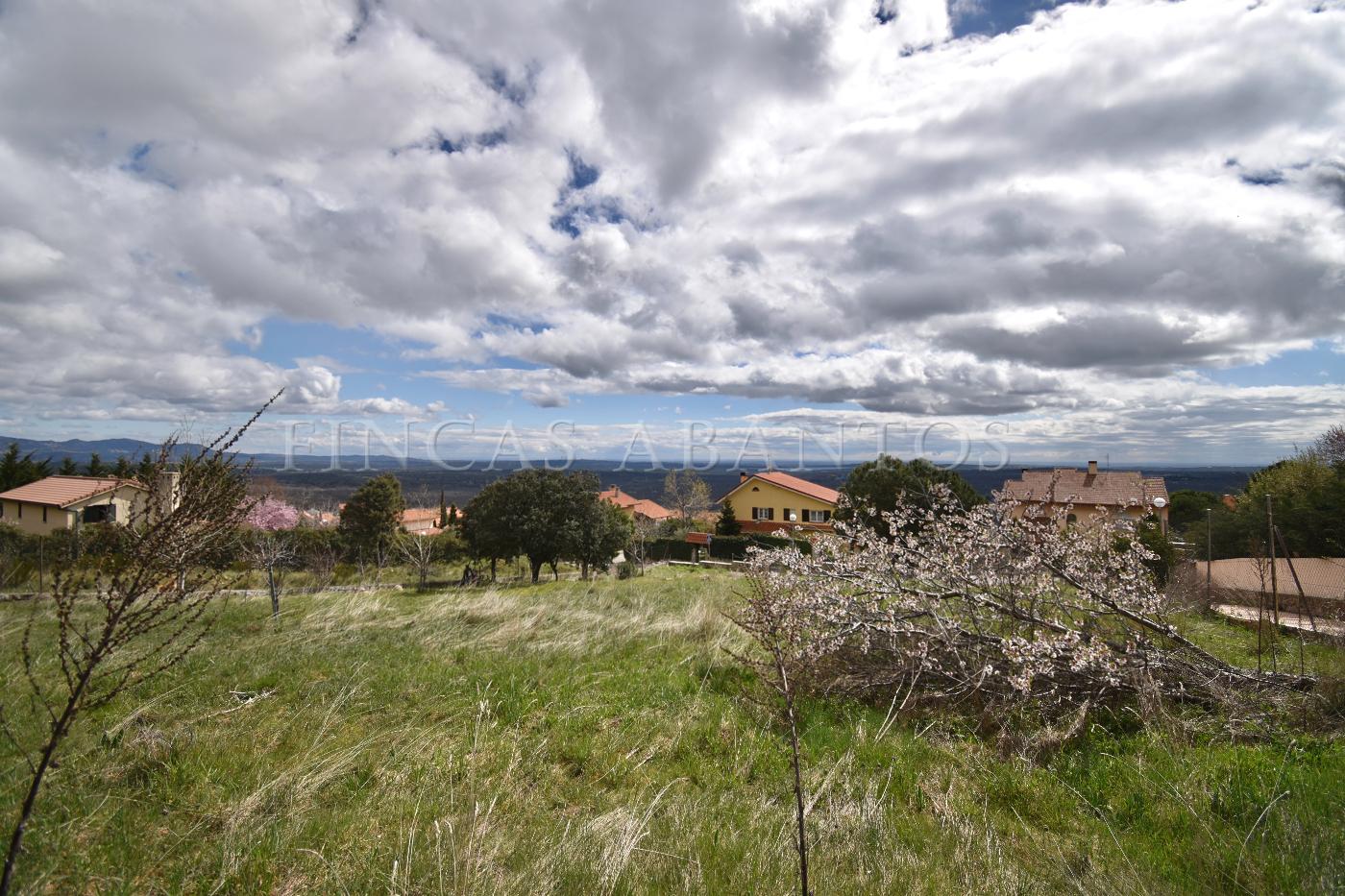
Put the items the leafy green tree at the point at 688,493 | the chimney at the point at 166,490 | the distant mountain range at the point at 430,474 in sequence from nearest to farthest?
1. the chimney at the point at 166,490
2. the distant mountain range at the point at 430,474
3. the leafy green tree at the point at 688,493

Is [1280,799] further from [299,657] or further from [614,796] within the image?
[299,657]

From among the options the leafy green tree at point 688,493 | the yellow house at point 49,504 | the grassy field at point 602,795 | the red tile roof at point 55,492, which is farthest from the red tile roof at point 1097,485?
the red tile roof at point 55,492

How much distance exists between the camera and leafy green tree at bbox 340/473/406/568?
1104 inches

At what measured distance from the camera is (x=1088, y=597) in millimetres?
5926

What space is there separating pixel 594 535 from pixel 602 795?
19.9 metres

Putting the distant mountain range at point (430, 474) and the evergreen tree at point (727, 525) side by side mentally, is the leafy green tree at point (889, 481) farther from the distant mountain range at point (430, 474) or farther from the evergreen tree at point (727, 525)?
the evergreen tree at point (727, 525)

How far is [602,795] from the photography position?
3.70 m

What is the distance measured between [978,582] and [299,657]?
23.3 ft

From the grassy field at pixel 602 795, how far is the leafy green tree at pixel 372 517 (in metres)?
24.0

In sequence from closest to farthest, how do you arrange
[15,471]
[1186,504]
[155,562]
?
[155,562] → [1186,504] → [15,471]

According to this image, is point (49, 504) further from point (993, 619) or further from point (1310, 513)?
point (1310, 513)

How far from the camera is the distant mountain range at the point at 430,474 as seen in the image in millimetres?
21197

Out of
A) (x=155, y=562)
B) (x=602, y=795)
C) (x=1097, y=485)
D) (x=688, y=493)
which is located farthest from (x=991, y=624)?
(x=688, y=493)

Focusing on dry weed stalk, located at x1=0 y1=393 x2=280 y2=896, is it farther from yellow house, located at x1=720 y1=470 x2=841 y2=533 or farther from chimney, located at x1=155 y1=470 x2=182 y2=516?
yellow house, located at x1=720 y1=470 x2=841 y2=533
